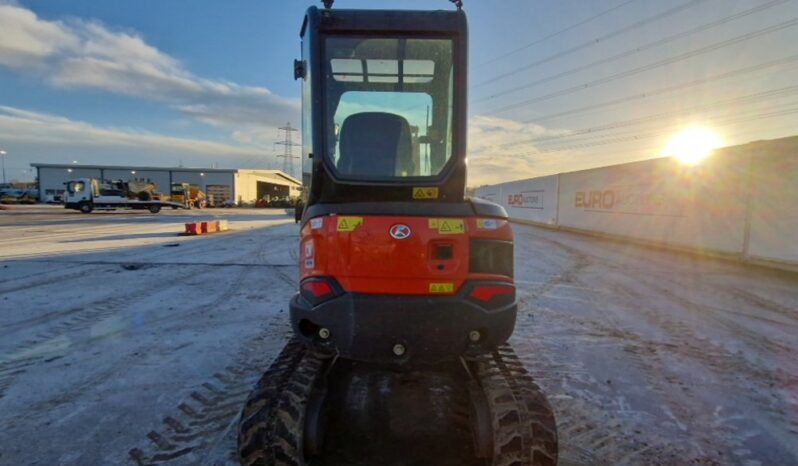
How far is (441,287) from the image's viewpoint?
7.56 ft

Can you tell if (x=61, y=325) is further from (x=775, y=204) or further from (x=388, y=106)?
(x=775, y=204)

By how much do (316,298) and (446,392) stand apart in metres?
1.76

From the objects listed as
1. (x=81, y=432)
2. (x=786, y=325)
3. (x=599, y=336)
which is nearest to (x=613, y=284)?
(x=786, y=325)

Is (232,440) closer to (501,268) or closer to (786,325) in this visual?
(501,268)

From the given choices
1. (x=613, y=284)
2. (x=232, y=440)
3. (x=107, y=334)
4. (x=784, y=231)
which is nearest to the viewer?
(x=232, y=440)

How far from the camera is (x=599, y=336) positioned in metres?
5.02

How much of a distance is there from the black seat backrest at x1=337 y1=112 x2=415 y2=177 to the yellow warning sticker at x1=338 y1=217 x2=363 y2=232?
40cm

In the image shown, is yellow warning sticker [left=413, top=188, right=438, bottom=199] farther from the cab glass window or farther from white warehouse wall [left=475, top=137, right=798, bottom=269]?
white warehouse wall [left=475, top=137, right=798, bottom=269]

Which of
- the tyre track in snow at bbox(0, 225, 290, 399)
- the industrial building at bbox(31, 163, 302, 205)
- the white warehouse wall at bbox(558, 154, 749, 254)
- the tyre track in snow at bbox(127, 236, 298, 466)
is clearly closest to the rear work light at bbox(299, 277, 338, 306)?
the tyre track in snow at bbox(127, 236, 298, 466)

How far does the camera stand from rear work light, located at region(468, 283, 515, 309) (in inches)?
91.7

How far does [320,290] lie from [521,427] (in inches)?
52.2

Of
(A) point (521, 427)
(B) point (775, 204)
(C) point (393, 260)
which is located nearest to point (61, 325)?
(C) point (393, 260)

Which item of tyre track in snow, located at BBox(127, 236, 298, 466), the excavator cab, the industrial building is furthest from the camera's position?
the industrial building

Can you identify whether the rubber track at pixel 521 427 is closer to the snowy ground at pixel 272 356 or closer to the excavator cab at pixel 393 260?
the excavator cab at pixel 393 260
